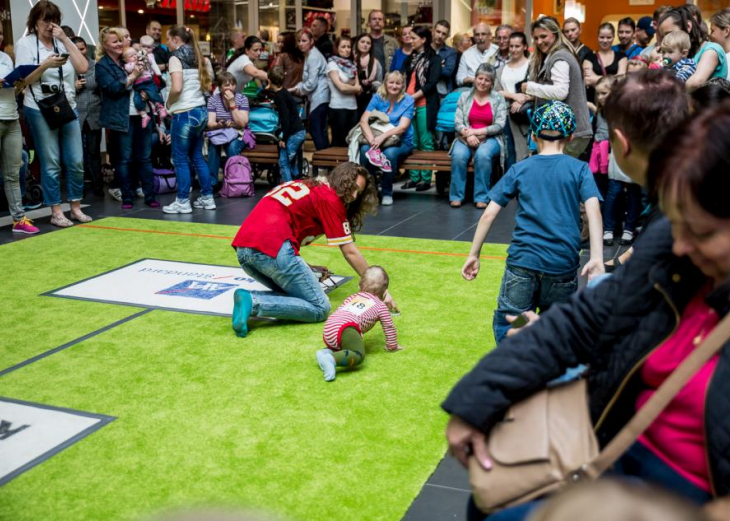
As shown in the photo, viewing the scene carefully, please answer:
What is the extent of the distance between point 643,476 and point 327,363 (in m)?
3.20

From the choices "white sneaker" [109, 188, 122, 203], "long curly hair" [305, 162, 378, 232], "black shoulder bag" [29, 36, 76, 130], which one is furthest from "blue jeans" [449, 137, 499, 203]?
"long curly hair" [305, 162, 378, 232]

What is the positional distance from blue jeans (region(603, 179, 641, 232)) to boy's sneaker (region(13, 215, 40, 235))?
232 inches

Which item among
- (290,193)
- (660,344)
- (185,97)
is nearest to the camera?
(660,344)

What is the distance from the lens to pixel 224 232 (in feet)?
29.3

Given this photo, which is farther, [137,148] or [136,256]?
[137,148]

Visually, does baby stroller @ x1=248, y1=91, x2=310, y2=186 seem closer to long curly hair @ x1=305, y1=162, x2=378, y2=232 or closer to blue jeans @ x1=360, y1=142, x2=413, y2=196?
blue jeans @ x1=360, y1=142, x2=413, y2=196

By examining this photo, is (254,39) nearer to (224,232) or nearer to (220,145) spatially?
(220,145)

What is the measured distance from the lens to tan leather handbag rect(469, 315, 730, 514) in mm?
1637

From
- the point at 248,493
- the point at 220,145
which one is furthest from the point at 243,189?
the point at 248,493

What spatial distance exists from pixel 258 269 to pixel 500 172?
5.94m

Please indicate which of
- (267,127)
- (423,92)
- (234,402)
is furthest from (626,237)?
(267,127)

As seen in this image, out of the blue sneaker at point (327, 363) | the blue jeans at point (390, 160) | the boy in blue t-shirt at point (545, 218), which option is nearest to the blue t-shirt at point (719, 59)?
the boy in blue t-shirt at point (545, 218)

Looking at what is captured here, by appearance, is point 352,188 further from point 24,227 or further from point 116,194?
point 116,194

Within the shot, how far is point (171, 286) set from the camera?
680 centimetres
